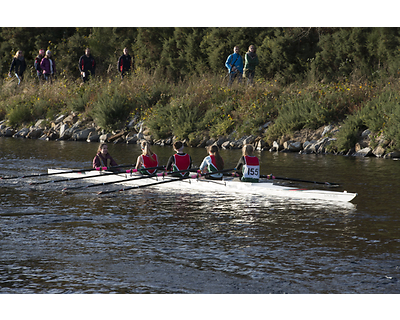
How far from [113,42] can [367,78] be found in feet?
59.4

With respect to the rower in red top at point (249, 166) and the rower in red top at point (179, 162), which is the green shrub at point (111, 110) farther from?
the rower in red top at point (249, 166)

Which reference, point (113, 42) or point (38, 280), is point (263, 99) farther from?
point (38, 280)

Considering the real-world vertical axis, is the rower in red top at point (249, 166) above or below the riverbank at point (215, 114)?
below

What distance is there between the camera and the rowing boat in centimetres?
1167

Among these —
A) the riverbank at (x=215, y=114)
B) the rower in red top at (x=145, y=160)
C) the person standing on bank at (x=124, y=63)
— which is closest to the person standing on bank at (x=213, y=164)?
the rower in red top at (x=145, y=160)

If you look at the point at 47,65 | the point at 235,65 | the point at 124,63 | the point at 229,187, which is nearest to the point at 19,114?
→ the point at 47,65

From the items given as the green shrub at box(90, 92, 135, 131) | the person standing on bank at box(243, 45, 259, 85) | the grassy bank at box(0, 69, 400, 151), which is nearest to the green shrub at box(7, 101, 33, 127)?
the grassy bank at box(0, 69, 400, 151)

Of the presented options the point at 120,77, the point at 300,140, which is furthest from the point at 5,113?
the point at 300,140

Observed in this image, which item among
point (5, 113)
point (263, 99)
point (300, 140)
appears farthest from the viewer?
point (5, 113)

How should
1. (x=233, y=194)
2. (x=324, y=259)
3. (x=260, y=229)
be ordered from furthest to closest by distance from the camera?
(x=233, y=194)
(x=260, y=229)
(x=324, y=259)

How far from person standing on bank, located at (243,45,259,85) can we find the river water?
39.7 feet

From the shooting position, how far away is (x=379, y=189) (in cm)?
1298

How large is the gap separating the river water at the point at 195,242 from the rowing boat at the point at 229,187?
14.2 inches

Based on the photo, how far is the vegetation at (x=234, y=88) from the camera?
2314 centimetres
